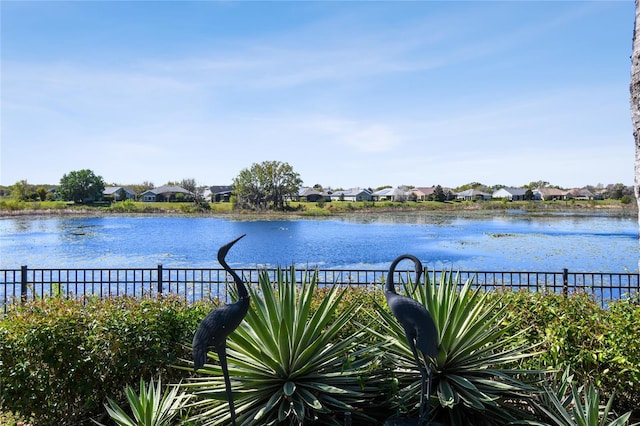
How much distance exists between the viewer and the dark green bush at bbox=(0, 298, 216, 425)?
4512 millimetres

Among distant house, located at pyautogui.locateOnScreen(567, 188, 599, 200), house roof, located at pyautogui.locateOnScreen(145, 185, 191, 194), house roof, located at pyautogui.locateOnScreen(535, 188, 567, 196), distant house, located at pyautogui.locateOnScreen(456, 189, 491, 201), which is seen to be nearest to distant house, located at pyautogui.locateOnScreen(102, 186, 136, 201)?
house roof, located at pyautogui.locateOnScreen(145, 185, 191, 194)

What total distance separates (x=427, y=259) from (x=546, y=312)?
73.5 ft

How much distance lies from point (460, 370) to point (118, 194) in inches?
4632

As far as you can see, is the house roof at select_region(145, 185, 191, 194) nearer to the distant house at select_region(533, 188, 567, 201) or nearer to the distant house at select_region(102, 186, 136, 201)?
the distant house at select_region(102, 186, 136, 201)

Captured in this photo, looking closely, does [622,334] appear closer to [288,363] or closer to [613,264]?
[288,363]

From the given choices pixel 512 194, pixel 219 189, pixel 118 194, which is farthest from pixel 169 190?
pixel 512 194

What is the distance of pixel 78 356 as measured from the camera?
4.58 meters

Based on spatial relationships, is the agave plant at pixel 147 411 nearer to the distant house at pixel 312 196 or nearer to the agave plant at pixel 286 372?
the agave plant at pixel 286 372

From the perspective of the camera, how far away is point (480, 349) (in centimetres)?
412

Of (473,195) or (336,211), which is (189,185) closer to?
(336,211)

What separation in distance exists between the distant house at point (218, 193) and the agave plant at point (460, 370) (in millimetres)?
111848

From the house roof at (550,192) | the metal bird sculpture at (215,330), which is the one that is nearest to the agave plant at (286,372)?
the metal bird sculpture at (215,330)

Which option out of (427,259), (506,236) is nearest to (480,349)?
(427,259)

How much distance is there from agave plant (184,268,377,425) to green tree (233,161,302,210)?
272 feet
